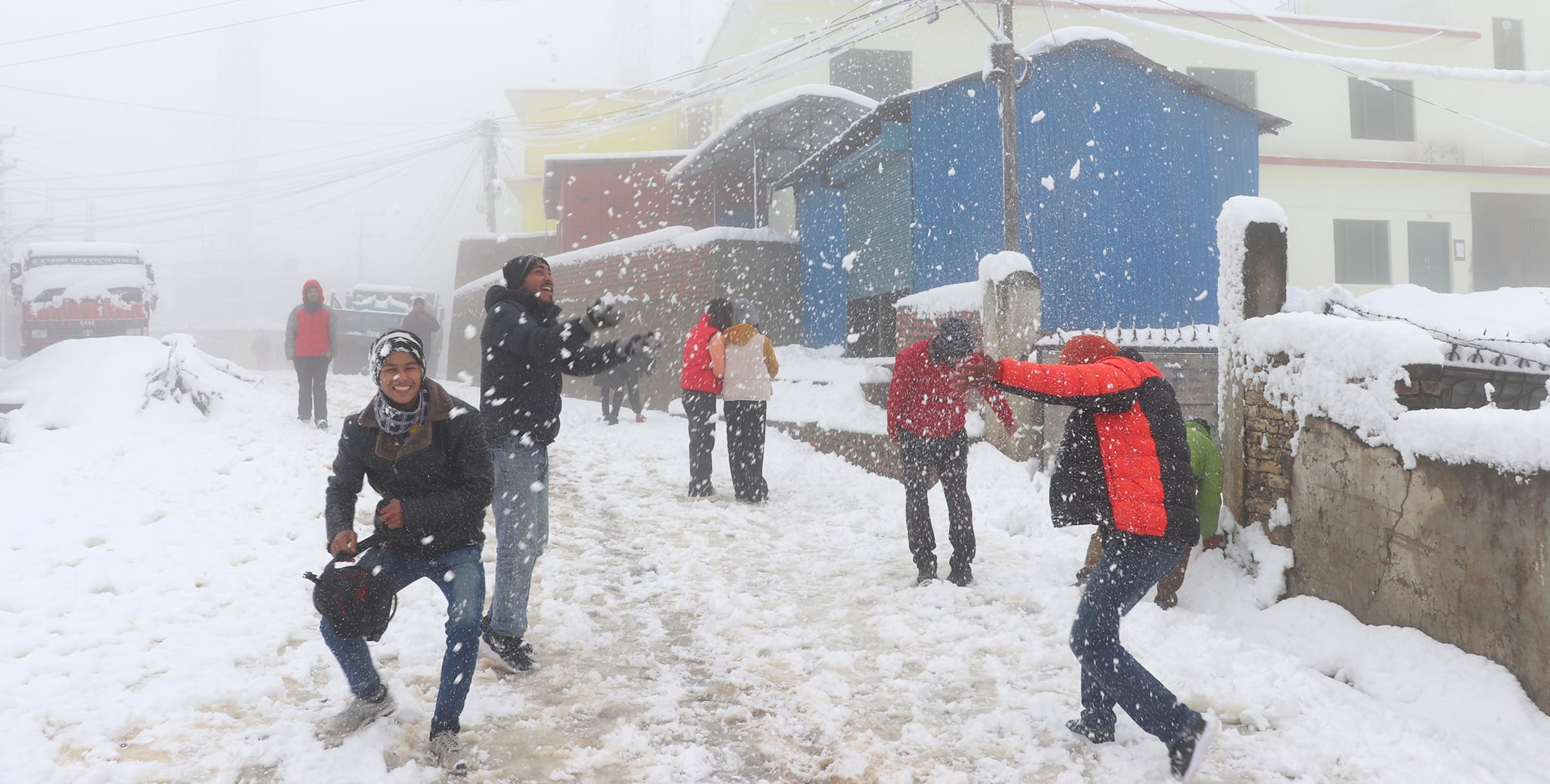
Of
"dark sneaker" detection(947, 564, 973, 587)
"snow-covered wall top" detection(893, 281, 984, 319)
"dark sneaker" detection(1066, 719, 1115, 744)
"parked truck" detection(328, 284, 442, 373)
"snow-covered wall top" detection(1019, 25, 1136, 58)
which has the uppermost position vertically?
"snow-covered wall top" detection(1019, 25, 1136, 58)

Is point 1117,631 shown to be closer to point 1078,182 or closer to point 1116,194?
point 1078,182

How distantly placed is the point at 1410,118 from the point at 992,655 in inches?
1145

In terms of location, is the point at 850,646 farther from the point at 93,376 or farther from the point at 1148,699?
the point at 93,376

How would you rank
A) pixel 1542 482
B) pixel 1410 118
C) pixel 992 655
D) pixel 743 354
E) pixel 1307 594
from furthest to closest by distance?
pixel 1410 118 < pixel 743 354 < pixel 1307 594 < pixel 992 655 < pixel 1542 482

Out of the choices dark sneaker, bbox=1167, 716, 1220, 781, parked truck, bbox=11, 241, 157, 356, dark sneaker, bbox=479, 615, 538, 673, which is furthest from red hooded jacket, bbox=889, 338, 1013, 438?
parked truck, bbox=11, 241, 157, 356

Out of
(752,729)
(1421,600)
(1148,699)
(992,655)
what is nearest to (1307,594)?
(1421,600)

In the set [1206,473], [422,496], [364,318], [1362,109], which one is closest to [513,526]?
[422,496]

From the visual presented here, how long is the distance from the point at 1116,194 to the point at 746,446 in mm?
9739

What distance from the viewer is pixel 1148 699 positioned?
329cm

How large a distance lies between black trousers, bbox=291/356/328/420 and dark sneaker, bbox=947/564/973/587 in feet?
28.8

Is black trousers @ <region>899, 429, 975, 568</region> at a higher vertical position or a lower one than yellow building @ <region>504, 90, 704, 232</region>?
lower

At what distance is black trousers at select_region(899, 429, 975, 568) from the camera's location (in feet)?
19.4

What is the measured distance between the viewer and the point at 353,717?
12.0ft

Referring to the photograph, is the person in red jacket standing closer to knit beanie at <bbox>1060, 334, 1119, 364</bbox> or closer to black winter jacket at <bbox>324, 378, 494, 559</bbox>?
knit beanie at <bbox>1060, 334, 1119, 364</bbox>
